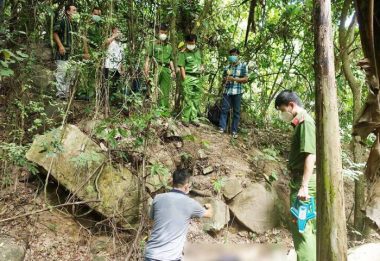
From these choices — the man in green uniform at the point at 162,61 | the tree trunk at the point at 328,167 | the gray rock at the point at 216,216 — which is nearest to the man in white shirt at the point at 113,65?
the man in green uniform at the point at 162,61

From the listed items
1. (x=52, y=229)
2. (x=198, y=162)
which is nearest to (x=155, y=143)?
(x=198, y=162)

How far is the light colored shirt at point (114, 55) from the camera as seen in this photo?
5.83m

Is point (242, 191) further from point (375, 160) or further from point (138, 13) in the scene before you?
point (375, 160)

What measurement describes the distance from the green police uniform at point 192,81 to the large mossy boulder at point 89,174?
205cm

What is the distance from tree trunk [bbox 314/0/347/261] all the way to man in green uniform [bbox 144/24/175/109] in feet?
12.2

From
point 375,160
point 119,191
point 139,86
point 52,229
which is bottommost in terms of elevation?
point 52,229

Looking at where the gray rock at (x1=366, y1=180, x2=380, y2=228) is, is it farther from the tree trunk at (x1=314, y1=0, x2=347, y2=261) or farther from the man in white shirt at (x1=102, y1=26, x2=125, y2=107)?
the man in white shirt at (x1=102, y1=26, x2=125, y2=107)

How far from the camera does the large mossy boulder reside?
543cm

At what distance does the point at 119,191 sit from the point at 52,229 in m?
0.99

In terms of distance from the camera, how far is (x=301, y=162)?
4098 mm

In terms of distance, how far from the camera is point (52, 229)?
17.0ft

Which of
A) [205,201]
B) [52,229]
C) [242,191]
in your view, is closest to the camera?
[52,229]

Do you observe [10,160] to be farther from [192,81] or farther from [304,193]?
[304,193]

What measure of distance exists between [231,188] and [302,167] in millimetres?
2410
